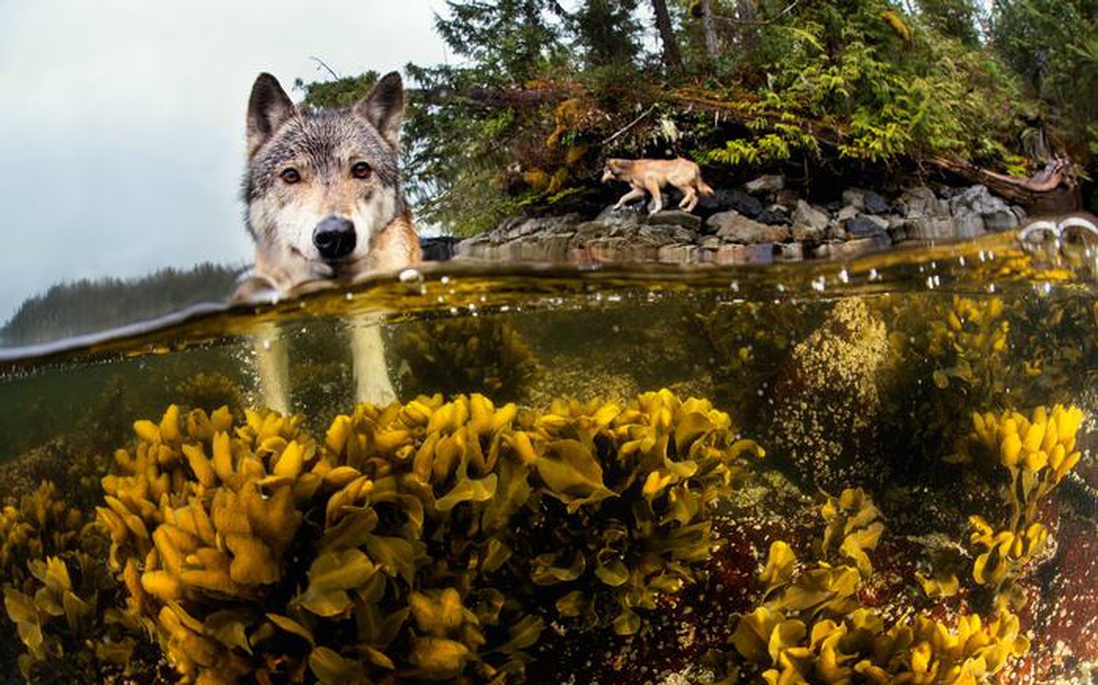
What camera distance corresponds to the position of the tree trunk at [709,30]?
1848mm

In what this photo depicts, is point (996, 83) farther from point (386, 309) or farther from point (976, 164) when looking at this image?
point (386, 309)

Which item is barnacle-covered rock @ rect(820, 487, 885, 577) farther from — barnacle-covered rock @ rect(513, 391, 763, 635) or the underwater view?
barnacle-covered rock @ rect(513, 391, 763, 635)

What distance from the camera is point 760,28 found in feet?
6.14

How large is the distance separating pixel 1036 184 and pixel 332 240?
1.60 m

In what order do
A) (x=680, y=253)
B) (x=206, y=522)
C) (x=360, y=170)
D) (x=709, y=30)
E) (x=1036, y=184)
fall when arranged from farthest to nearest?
(x=1036, y=184) → (x=709, y=30) → (x=680, y=253) → (x=360, y=170) → (x=206, y=522)

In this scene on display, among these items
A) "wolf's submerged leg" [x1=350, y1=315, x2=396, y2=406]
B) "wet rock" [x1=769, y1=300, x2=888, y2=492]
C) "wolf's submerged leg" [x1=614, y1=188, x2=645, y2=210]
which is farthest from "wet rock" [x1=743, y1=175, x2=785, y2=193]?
"wolf's submerged leg" [x1=350, y1=315, x2=396, y2=406]

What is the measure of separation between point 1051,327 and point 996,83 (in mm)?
650

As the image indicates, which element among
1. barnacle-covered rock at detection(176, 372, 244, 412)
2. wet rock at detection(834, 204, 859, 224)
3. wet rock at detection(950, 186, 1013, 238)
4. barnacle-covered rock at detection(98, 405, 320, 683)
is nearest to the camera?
barnacle-covered rock at detection(98, 405, 320, 683)

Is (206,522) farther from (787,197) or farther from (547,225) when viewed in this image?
(787,197)

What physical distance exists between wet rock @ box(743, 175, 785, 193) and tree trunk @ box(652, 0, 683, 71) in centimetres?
28

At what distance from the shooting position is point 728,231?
1.77 m

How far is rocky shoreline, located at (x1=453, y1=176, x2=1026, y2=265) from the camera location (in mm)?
1726

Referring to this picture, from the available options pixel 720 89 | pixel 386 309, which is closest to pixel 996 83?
pixel 720 89

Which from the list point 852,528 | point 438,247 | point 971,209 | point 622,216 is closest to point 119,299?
point 438,247
